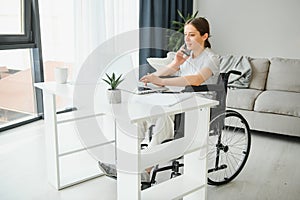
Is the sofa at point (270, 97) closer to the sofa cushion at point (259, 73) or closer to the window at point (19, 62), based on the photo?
the sofa cushion at point (259, 73)

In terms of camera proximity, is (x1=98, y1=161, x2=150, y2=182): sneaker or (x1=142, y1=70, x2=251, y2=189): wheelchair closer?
(x1=142, y1=70, x2=251, y2=189): wheelchair

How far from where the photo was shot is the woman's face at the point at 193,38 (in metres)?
2.20

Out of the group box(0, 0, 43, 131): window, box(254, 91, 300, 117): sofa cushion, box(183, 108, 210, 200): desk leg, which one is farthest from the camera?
box(0, 0, 43, 131): window

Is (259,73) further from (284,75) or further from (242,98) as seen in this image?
(242,98)

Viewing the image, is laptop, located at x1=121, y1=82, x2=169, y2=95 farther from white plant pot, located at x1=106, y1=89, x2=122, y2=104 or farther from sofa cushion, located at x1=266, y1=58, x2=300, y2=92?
sofa cushion, located at x1=266, y1=58, x2=300, y2=92

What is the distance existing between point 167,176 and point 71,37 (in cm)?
201

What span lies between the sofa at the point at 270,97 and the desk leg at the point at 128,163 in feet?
6.90

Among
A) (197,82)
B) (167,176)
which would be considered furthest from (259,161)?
(197,82)

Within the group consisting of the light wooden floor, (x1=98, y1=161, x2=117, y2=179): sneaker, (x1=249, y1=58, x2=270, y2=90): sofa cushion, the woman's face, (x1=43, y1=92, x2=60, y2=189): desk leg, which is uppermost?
the woman's face

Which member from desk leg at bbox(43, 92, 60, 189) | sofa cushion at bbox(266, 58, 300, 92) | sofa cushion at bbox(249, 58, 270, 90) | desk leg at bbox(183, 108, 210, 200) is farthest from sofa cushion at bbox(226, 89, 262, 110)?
desk leg at bbox(43, 92, 60, 189)

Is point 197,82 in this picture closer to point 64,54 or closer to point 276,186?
point 276,186

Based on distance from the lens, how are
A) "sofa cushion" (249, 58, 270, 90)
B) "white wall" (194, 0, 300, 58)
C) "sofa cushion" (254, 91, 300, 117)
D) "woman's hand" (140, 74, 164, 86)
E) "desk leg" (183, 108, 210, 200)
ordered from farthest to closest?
"white wall" (194, 0, 300, 58)
"sofa cushion" (249, 58, 270, 90)
"sofa cushion" (254, 91, 300, 117)
"woman's hand" (140, 74, 164, 86)
"desk leg" (183, 108, 210, 200)

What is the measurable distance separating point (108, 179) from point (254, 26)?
3.17m

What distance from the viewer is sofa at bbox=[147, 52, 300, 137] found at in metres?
3.25
